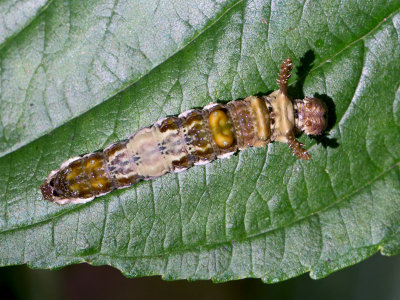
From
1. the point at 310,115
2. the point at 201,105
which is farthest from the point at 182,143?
the point at 310,115

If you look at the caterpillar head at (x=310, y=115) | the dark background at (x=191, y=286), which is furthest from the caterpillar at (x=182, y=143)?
the dark background at (x=191, y=286)

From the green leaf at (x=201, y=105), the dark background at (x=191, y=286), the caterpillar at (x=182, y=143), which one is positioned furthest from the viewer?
the dark background at (x=191, y=286)

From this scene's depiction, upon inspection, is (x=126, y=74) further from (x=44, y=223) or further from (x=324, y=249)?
(x=324, y=249)

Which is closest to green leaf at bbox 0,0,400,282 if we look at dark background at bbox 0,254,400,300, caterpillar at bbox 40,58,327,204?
caterpillar at bbox 40,58,327,204

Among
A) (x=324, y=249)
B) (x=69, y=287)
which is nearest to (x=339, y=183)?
(x=324, y=249)

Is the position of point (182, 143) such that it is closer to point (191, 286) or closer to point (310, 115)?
point (310, 115)

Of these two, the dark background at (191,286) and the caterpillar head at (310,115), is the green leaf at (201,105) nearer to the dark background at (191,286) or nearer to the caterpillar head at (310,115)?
the caterpillar head at (310,115)

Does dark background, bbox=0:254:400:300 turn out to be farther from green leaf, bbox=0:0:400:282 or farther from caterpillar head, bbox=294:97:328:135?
caterpillar head, bbox=294:97:328:135
